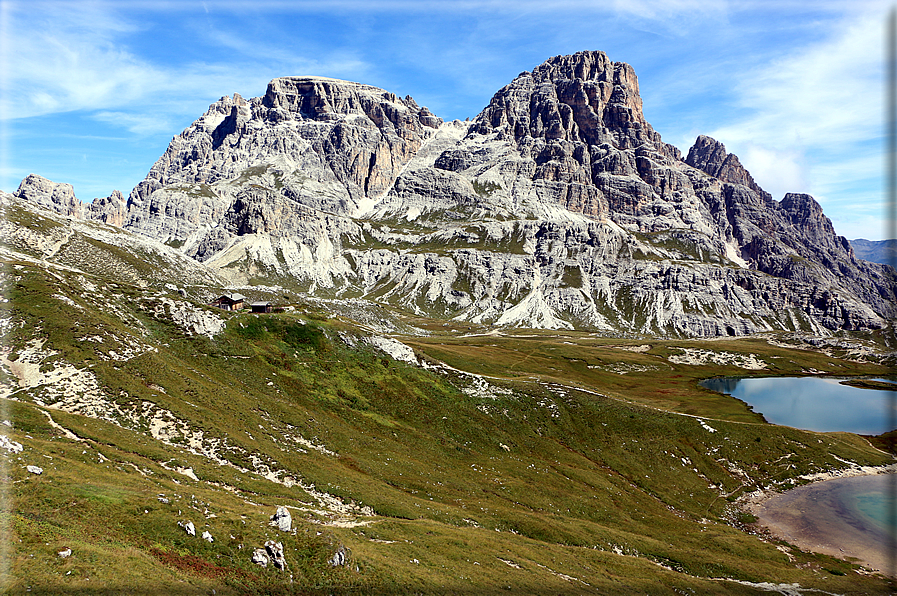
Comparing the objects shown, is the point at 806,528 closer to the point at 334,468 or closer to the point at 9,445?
the point at 334,468

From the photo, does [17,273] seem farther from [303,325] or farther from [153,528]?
[153,528]

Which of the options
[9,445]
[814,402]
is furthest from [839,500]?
[9,445]

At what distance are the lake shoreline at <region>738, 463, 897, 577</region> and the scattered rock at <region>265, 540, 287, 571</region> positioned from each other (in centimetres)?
6930

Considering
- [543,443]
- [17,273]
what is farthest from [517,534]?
[17,273]

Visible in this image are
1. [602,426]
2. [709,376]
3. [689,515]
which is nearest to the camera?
[689,515]

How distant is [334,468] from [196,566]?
27.8 metres

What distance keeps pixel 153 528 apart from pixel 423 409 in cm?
5339

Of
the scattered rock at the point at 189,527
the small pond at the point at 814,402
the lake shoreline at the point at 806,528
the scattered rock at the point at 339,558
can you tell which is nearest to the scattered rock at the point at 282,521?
the scattered rock at the point at 339,558

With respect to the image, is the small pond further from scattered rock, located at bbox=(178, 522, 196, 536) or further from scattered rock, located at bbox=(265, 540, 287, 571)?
scattered rock, located at bbox=(178, 522, 196, 536)

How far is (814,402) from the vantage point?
156875 millimetres

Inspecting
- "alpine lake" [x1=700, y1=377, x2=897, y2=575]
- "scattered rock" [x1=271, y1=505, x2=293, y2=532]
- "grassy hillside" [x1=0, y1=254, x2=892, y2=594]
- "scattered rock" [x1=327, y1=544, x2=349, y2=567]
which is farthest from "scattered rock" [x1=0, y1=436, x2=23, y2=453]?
"alpine lake" [x1=700, y1=377, x2=897, y2=575]

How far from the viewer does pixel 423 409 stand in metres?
77.9

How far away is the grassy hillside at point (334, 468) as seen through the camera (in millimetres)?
26391

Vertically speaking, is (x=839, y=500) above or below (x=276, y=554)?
below
